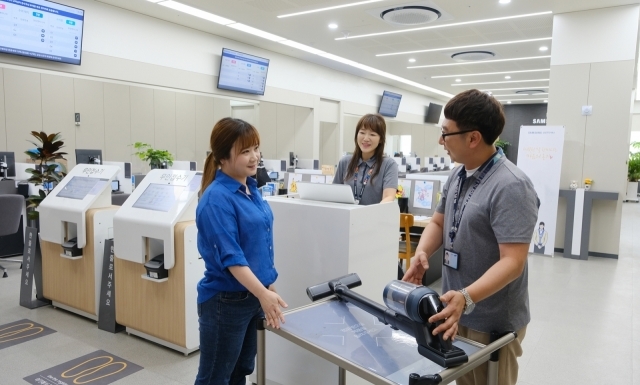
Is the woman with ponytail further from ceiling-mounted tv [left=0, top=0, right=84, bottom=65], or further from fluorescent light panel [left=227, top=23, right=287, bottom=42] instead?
fluorescent light panel [left=227, top=23, right=287, bottom=42]

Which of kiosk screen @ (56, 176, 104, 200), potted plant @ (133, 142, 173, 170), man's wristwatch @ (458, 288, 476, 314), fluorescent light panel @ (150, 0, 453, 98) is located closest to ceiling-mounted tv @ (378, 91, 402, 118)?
fluorescent light panel @ (150, 0, 453, 98)

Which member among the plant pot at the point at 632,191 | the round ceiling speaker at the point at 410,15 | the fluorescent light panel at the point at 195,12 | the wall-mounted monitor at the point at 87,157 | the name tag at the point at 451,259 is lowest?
the plant pot at the point at 632,191

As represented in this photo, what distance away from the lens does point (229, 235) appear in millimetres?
1594

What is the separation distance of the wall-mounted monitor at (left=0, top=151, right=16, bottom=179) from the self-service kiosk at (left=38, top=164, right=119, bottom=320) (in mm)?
2964

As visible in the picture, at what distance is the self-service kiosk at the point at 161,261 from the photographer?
2.87 metres

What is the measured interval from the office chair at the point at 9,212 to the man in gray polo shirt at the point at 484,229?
4566 millimetres

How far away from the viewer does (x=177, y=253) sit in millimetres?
2879

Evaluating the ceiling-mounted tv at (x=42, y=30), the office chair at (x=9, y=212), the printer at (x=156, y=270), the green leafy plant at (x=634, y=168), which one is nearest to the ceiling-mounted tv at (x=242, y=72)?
the ceiling-mounted tv at (x=42, y=30)

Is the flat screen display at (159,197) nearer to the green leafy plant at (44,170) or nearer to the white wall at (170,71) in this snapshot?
the green leafy plant at (44,170)

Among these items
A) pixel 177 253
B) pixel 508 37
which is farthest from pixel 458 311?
pixel 508 37

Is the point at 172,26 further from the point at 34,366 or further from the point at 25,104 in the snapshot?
the point at 34,366

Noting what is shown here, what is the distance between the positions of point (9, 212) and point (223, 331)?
3.98m

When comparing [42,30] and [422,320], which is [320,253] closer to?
[422,320]

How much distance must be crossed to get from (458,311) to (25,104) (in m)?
7.66
